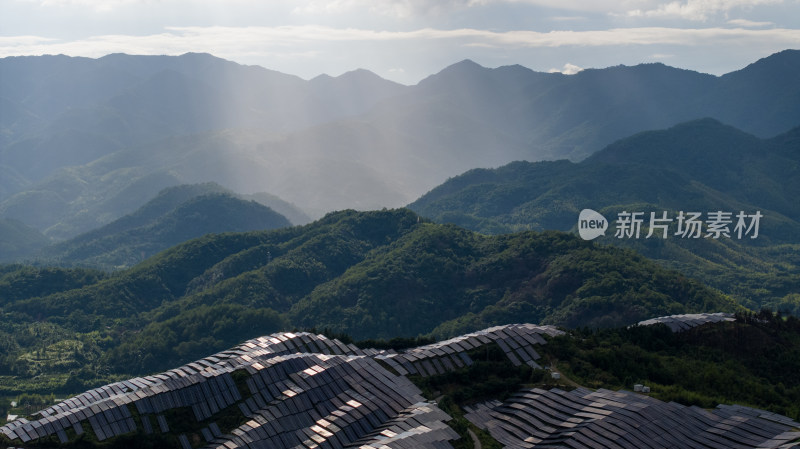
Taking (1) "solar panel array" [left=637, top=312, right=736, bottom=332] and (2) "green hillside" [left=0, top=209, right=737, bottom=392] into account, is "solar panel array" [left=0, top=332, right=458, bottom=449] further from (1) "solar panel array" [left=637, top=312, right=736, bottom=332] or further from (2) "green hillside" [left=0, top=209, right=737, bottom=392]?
(2) "green hillside" [left=0, top=209, right=737, bottom=392]

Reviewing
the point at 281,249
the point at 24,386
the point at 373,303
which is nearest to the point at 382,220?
the point at 281,249

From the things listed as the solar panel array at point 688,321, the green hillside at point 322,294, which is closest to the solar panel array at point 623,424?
the solar panel array at point 688,321

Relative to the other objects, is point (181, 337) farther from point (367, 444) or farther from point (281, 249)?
point (367, 444)

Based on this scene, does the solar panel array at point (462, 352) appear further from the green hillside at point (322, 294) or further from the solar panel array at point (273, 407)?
the green hillside at point (322, 294)

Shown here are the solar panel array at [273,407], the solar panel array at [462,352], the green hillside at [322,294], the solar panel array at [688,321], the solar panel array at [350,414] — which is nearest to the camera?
the solar panel array at [350,414]

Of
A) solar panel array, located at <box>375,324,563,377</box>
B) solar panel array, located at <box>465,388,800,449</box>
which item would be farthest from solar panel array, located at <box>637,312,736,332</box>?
solar panel array, located at <box>465,388,800,449</box>
